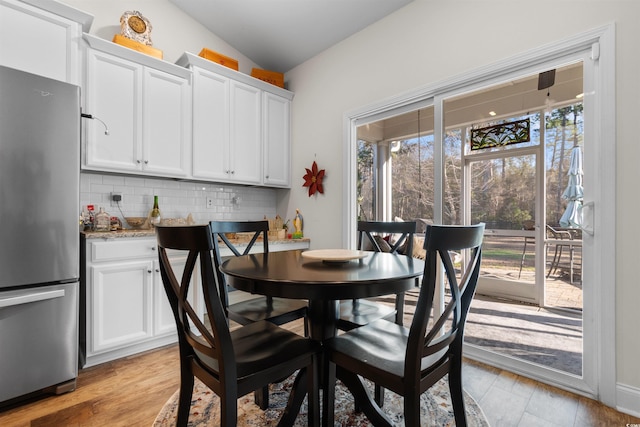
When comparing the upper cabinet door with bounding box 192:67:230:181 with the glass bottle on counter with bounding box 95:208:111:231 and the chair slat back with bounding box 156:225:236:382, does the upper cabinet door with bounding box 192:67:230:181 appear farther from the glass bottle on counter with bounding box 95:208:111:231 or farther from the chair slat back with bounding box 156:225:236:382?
the chair slat back with bounding box 156:225:236:382

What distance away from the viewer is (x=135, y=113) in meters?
2.67

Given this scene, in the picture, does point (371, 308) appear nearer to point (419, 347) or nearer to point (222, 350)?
point (419, 347)

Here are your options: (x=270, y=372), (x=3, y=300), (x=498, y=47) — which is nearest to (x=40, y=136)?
(x=3, y=300)

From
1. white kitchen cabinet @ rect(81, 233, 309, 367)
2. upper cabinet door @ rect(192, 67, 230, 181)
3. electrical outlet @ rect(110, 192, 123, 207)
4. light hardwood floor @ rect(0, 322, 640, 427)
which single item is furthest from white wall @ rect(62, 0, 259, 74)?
light hardwood floor @ rect(0, 322, 640, 427)

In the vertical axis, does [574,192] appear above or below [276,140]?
below

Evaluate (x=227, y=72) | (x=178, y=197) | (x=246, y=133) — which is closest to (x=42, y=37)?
(x=227, y=72)

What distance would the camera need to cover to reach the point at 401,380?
111 cm

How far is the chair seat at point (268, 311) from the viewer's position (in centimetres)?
173

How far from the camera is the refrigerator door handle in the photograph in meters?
1.69

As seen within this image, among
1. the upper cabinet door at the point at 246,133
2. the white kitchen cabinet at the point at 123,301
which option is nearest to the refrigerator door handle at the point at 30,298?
the white kitchen cabinet at the point at 123,301

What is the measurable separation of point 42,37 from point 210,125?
1317 millimetres

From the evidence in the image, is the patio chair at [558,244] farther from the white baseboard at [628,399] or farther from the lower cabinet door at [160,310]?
the lower cabinet door at [160,310]

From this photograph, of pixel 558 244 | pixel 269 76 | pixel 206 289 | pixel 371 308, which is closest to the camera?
pixel 206 289

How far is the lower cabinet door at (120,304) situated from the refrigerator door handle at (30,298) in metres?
0.36
